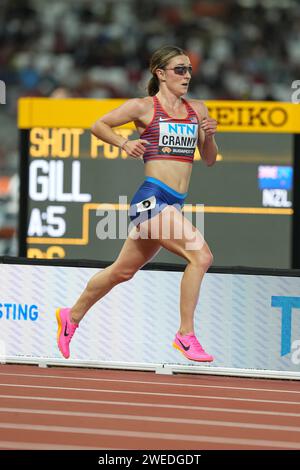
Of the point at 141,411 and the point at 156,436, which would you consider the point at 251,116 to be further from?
the point at 156,436

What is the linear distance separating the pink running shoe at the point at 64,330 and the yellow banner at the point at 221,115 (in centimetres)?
297

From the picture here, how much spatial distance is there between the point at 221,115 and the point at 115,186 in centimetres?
120

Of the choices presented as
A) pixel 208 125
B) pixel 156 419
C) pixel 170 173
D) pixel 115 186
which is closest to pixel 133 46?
pixel 115 186

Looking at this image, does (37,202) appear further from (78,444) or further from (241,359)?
(78,444)

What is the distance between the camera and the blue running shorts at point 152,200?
8984 millimetres

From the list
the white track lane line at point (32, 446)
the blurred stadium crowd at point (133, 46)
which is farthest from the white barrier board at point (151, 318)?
the blurred stadium crowd at point (133, 46)

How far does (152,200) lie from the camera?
8.98m

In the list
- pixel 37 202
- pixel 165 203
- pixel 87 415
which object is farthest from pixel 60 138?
pixel 87 415

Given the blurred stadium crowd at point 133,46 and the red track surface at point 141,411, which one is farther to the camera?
the blurred stadium crowd at point 133,46

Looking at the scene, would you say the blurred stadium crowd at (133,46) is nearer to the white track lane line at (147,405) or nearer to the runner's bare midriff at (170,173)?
the runner's bare midriff at (170,173)

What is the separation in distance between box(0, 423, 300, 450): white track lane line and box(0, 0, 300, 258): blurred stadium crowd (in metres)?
14.3

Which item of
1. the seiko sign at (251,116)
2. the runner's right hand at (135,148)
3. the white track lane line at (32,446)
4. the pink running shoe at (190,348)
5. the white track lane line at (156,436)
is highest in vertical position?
the seiko sign at (251,116)

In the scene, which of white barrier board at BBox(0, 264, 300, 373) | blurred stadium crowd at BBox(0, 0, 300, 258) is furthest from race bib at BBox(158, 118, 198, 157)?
blurred stadium crowd at BBox(0, 0, 300, 258)
